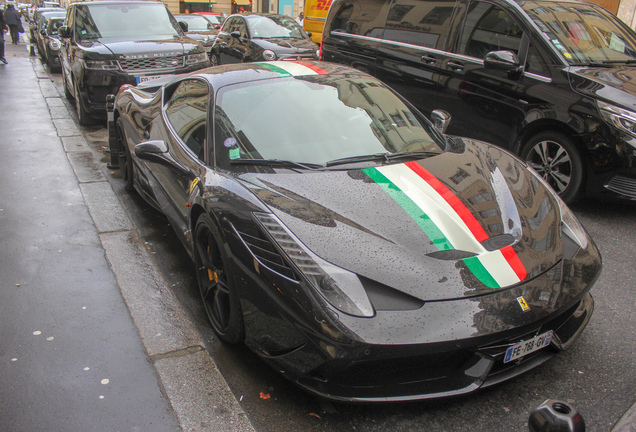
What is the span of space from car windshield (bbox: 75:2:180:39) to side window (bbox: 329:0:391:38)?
2.99m

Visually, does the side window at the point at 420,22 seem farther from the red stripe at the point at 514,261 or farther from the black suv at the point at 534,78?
the red stripe at the point at 514,261

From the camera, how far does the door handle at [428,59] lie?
5.98 meters

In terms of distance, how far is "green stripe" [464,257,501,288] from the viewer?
220 cm

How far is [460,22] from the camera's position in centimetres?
583

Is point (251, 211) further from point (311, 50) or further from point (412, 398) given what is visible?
point (311, 50)

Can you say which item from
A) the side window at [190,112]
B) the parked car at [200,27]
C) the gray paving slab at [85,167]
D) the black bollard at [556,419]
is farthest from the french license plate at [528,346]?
the parked car at [200,27]

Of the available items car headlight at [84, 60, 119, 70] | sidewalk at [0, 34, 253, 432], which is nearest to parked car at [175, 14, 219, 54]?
car headlight at [84, 60, 119, 70]

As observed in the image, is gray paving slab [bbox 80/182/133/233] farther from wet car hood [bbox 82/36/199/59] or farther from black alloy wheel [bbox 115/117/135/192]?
wet car hood [bbox 82/36/199/59]

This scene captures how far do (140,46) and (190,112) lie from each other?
16.5ft

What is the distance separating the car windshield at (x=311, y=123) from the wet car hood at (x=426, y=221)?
21 centimetres

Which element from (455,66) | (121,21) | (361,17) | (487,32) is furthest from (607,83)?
(121,21)

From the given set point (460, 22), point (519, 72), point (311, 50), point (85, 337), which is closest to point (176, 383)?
point (85, 337)

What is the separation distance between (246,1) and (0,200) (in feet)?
111

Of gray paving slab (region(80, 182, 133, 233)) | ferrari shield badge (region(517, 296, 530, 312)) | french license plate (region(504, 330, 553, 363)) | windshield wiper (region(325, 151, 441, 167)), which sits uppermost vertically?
windshield wiper (region(325, 151, 441, 167))
